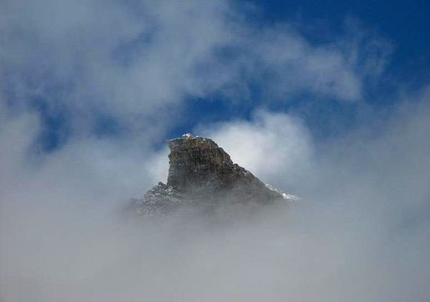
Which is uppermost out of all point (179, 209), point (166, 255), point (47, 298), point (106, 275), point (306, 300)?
point (179, 209)

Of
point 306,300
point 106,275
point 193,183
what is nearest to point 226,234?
Answer: point 193,183

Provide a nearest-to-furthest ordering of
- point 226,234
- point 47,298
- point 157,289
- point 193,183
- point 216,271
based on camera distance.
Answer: point 47,298 → point 157,289 → point 216,271 → point 193,183 → point 226,234

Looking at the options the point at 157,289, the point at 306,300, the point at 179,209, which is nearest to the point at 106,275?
the point at 157,289

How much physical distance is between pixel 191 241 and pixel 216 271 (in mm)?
35711

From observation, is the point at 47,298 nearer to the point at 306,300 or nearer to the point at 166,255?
the point at 306,300

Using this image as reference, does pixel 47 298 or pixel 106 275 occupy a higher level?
pixel 106 275

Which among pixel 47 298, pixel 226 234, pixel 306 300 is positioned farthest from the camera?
pixel 226 234

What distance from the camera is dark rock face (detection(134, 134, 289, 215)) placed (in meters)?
153

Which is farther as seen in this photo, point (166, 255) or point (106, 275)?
point (166, 255)

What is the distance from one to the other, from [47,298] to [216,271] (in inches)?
2377

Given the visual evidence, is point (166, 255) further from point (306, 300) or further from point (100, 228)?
point (306, 300)

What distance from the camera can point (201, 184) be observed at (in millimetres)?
160250

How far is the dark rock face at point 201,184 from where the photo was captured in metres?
153

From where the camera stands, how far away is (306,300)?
3494 inches
